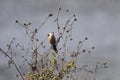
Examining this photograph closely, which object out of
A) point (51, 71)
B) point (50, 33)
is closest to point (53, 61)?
point (51, 71)

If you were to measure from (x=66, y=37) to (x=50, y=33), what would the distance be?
1.55 ft

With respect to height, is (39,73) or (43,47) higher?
(43,47)

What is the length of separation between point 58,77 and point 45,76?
1.23 feet

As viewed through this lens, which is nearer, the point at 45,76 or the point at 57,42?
the point at 57,42

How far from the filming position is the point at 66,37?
11.3 m

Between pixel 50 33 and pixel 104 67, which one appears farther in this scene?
pixel 104 67

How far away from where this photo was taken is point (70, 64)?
38.7ft

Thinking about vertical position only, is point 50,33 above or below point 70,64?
above

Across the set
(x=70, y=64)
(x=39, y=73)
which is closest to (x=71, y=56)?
(x=70, y=64)

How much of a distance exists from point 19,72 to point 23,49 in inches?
40.7

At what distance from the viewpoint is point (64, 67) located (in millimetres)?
11727

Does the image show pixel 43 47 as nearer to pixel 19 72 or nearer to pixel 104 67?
pixel 19 72

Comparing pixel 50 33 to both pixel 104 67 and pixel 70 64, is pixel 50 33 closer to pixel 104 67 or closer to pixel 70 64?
pixel 70 64

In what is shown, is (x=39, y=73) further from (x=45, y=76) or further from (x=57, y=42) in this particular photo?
(x=57, y=42)
